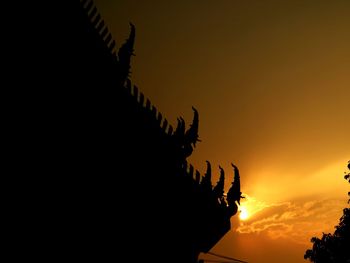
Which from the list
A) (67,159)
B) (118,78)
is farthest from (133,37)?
(67,159)

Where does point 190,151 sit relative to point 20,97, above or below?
above

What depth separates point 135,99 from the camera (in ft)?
27.7

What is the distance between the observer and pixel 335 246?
3073cm

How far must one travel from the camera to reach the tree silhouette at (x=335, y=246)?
30078mm

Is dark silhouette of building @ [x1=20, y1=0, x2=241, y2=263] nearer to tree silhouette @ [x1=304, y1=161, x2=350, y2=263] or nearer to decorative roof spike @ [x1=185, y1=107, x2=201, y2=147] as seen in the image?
decorative roof spike @ [x1=185, y1=107, x2=201, y2=147]

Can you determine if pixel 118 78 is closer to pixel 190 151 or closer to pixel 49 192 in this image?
pixel 49 192

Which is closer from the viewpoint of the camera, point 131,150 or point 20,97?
point 20,97

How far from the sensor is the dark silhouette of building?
6.57 meters

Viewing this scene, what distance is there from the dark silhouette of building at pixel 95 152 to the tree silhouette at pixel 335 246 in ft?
87.1

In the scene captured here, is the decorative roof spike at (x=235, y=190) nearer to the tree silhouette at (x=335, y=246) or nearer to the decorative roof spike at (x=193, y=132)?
the decorative roof spike at (x=193, y=132)

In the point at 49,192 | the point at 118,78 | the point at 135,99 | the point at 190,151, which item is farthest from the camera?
the point at 190,151

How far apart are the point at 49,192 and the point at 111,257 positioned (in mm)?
2530

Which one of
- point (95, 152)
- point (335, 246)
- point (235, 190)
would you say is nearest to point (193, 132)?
point (235, 190)

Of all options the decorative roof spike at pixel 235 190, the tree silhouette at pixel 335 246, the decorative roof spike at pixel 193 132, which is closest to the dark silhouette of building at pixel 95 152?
the decorative roof spike at pixel 193 132
